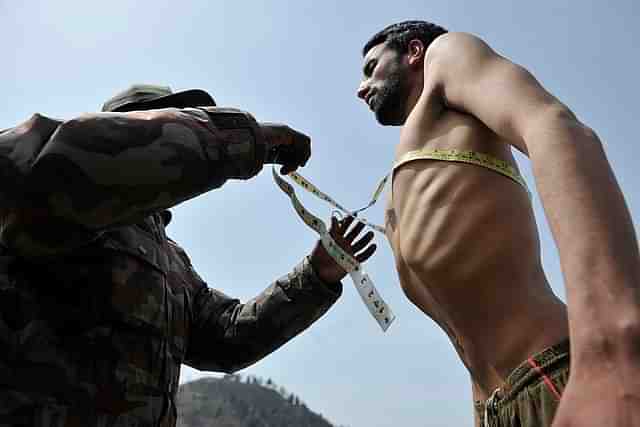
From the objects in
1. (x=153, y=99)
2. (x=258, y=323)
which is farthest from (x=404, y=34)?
(x=258, y=323)

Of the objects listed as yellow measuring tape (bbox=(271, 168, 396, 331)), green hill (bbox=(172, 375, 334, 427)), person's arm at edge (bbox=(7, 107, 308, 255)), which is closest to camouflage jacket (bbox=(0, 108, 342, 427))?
person's arm at edge (bbox=(7, 107, 308, 255))

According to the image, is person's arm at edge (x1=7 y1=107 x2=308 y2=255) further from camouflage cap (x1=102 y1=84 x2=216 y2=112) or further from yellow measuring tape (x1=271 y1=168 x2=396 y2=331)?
yellow measuring tape (x1=271 y1=168 x2=396 y2=331)

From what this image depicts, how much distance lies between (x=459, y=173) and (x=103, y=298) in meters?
2.02

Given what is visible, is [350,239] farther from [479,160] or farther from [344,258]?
[479,160]

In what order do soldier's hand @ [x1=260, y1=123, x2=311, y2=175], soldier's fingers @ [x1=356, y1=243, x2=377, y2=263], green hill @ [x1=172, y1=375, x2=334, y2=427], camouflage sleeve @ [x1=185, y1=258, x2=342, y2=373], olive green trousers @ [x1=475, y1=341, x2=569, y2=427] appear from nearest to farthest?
1. olive green trousers @ [x1=475, y1=341, x2=569, y2=427]
2. soldier's hand @ [x1=260, y1=123, x2=311, y2=175]
3. soldier's fingers @ [x1=356, y1=243, x2=377, y2=263]
4. camouflage sleeve @ [x1=185, y1=258, x2=342, y2=373]
5. green hill @ [x1=172, y1=375, x2=334, y2=427]

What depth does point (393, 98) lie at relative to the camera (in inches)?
Result: 133

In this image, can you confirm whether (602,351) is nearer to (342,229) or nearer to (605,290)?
(605,290)

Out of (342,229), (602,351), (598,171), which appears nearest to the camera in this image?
(602,351)

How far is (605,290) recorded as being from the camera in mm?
1222

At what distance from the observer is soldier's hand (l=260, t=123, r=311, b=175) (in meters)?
3.55

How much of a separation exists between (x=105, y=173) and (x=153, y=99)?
5.16 ft

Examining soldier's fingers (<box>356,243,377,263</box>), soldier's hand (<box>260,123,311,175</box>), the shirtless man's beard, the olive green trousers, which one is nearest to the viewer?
the olive green trousers

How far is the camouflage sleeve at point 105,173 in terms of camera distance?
2.44 m

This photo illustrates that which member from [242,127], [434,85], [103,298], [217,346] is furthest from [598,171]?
[217,346]
